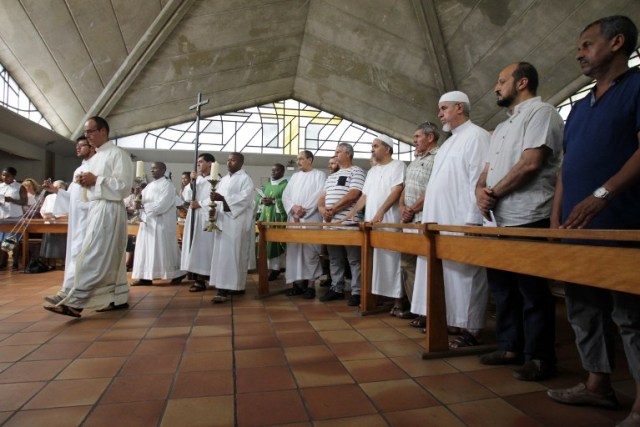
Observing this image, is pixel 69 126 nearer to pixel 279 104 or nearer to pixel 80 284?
pixel 279 104

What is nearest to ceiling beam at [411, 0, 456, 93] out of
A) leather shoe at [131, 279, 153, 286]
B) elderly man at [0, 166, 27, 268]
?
leather shoe at [131, 279, 153, 286]

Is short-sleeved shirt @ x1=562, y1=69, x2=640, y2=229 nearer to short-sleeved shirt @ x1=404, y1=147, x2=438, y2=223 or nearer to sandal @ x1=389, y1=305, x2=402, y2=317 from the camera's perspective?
short-sleeved shirt @ x1=404, y1=147, x2=438, y2=223

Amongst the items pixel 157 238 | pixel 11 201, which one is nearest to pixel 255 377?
pixel 157 238

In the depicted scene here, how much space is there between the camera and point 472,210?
9.29 feet

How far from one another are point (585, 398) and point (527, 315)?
1.69 feet

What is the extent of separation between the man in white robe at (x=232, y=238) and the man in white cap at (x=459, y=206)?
2192 mm

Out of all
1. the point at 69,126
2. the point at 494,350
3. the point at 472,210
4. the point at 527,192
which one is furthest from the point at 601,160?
the point at 69,126

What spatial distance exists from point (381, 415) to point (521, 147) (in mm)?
1615

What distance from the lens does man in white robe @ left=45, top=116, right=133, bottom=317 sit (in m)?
3.60

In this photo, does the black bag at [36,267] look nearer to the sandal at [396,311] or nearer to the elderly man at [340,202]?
the elderly man at [340,202]

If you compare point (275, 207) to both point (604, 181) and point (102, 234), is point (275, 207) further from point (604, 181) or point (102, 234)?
point (604, 181)

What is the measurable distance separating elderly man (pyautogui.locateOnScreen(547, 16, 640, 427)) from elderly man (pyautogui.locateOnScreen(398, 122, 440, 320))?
1.59 m

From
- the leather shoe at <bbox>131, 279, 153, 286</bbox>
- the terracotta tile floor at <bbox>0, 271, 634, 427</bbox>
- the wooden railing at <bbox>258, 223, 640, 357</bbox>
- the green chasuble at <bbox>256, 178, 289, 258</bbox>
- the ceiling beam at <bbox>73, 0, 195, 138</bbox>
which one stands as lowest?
the terracotta tile floor at <bbox>0, 271, 634, 427</bbox>

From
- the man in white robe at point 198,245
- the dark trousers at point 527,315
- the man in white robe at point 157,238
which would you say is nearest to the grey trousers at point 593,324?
the dark trousers at point 527,315
